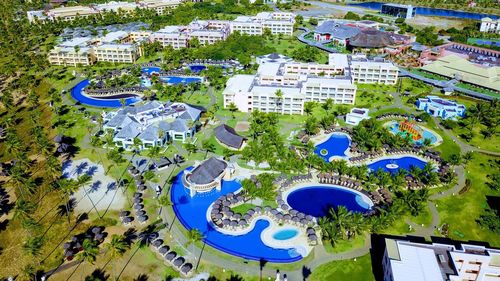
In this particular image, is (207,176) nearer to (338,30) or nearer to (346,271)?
(346,271)

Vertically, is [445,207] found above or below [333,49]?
below

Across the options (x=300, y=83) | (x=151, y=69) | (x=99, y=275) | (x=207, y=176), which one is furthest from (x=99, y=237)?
(x=151, y=69)

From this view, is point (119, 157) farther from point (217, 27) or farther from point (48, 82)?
point (217, 27)

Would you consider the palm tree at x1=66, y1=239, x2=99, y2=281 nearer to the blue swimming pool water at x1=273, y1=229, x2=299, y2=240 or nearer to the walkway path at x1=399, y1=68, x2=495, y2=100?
the blue swimming pool water at x1=273, y1=229, x2=299, y2=240

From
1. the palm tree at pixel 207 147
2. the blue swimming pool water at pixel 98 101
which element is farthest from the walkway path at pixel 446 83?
the blue swimming pool water at pixel 98 101

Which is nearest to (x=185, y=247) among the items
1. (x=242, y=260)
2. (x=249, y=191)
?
(x=242, y=260)

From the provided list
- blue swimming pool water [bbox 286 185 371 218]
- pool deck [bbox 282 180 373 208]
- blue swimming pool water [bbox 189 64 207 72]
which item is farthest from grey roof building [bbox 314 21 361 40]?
blue swimming pool water [bbox 286 185 371 218]
